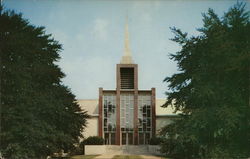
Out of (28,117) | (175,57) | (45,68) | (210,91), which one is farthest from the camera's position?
(45,68)

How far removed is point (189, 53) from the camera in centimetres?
2494

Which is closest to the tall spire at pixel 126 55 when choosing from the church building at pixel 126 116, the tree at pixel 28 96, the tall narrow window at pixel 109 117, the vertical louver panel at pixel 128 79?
the vertical louver panel at pixel 128 79

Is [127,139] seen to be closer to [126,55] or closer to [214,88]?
[126,55]

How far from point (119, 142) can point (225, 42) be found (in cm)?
2991

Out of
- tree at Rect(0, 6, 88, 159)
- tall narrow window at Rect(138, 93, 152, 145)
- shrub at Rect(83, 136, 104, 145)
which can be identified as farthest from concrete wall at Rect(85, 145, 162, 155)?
tree at Rect(0, 6, 88, 159)

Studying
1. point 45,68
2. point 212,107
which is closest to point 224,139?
point 212,107

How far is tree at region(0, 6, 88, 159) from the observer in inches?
920

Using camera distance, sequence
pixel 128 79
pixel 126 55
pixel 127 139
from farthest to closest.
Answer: pixel 126 55, pixel 128 79, pixel 127 139

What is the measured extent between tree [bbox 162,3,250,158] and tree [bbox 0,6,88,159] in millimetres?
9824

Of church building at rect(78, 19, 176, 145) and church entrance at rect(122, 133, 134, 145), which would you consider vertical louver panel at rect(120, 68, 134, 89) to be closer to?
church building at rect(78, 19, 176, 145)

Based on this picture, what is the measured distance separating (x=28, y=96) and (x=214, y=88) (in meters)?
14.1

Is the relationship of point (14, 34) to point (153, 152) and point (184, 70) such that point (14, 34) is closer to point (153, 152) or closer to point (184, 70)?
point (184, 70)

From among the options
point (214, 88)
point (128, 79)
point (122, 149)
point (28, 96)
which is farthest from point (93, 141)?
point (214, 88)

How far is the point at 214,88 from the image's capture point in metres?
22.8
